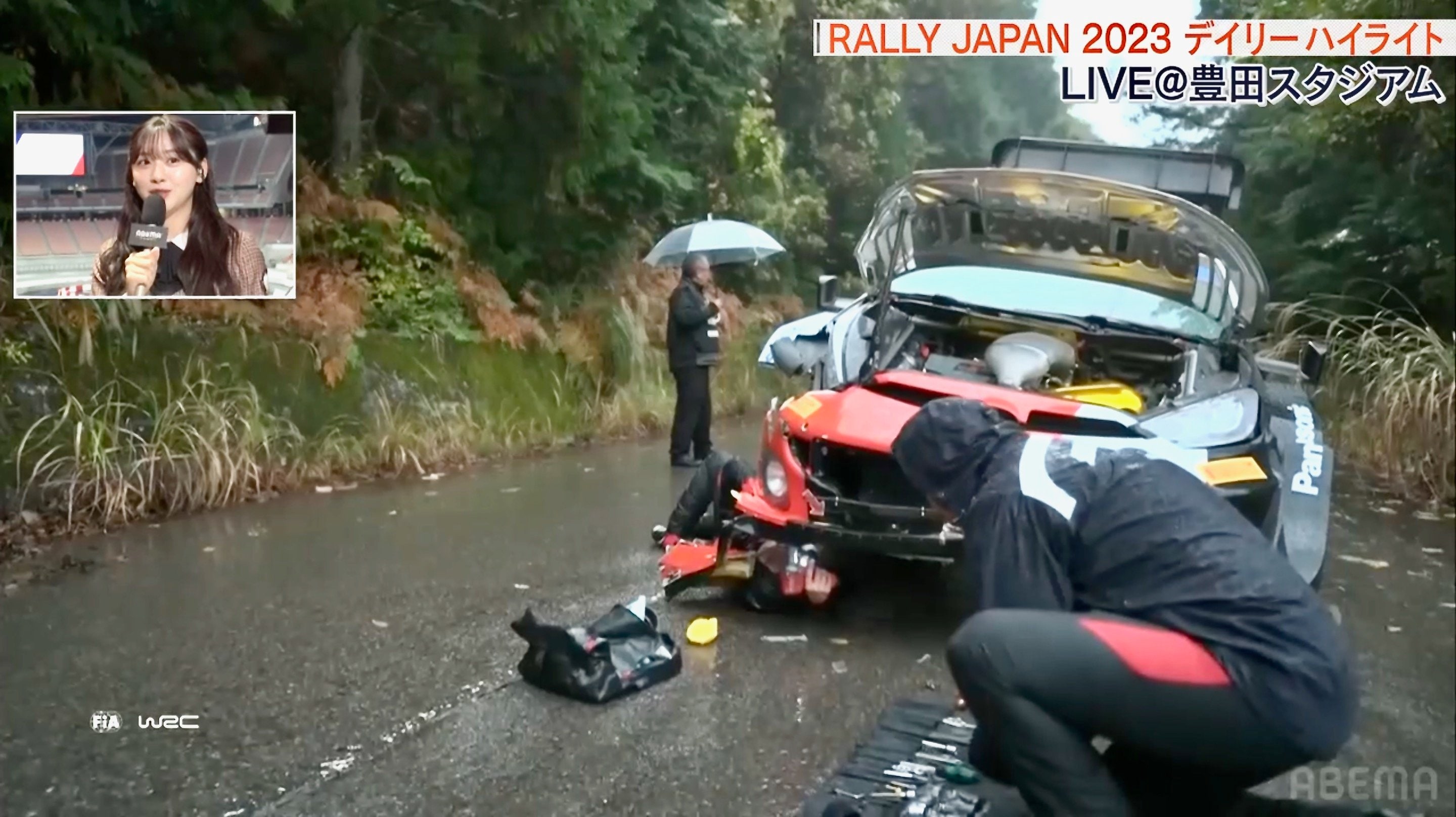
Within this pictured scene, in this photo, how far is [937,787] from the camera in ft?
8.66

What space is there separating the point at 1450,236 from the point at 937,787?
→ 12.8 ft

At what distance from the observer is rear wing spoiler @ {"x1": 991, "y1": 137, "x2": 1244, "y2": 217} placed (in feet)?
13.9

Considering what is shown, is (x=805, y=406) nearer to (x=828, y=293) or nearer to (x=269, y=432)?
(x=828, y=293)

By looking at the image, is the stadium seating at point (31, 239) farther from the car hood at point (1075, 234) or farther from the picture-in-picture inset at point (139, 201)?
the car hood at point (1075, 234)

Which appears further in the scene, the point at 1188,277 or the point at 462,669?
the point at 1188,277

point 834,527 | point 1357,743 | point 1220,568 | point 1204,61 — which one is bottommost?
point 1357,743

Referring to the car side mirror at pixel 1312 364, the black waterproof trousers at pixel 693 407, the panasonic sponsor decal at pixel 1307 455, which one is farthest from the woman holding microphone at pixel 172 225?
the car side mirror at pixel 1312 364

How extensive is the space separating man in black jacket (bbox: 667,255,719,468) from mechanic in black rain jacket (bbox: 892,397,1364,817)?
268 cm

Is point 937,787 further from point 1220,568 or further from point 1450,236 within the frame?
point 1450,236

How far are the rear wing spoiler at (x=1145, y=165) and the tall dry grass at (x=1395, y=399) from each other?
101 cm

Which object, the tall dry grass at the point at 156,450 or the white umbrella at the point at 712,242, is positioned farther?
the white umbrella at the point at 712,242

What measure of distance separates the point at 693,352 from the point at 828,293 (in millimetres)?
555

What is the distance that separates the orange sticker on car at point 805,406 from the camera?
3.93m

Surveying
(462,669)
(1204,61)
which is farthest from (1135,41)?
(462,669)
